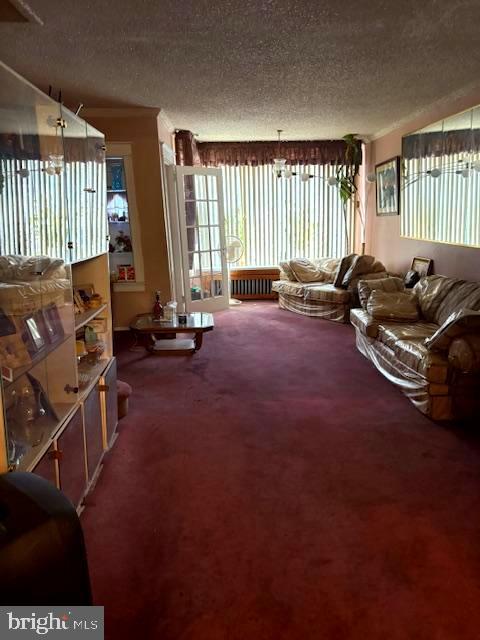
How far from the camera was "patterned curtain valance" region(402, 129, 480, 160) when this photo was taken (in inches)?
184

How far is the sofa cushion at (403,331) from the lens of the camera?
164 inches

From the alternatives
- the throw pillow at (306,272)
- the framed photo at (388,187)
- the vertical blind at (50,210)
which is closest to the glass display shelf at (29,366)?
the vertical blind at (50,210)

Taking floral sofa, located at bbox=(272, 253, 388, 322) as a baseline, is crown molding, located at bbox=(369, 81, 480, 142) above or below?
above

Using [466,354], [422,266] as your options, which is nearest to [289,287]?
[422,266]

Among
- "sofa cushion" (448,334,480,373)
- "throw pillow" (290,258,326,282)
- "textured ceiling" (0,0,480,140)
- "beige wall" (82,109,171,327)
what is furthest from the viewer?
"throw pillow" (290,258,326,282)

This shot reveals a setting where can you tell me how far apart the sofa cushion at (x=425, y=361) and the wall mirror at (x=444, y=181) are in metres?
1.49

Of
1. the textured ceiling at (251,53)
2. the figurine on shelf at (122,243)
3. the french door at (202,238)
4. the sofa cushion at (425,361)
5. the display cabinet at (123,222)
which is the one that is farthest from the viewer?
the french door at (202,238)

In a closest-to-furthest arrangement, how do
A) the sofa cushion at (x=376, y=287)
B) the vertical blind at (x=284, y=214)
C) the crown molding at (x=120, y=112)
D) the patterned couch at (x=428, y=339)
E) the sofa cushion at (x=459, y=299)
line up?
the patterned couch at (x=428, y=339) < the sofa cushion at (x=459, y=299) < the sofa cushion at (x=376, y=287) < the crown molding at (x=120, y=112) < the vertical blind at (x=284, y=214)

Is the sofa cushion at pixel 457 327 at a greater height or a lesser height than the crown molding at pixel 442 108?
lesser

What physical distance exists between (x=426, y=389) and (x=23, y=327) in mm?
2676

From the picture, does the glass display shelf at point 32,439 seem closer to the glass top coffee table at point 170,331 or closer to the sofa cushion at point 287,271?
the glass top coffee table at point 170,331

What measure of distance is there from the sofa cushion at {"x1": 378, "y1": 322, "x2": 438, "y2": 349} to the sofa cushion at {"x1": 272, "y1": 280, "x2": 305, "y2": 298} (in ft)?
8.75

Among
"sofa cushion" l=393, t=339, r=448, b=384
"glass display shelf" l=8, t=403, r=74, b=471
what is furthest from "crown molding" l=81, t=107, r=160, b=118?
"glass display shelf" l=8, t=403, r=74, b=471

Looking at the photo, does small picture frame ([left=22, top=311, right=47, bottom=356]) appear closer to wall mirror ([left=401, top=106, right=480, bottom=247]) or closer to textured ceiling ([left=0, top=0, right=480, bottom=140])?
textured ceiling ([left=0, top=0, right=480, bottom=140])
